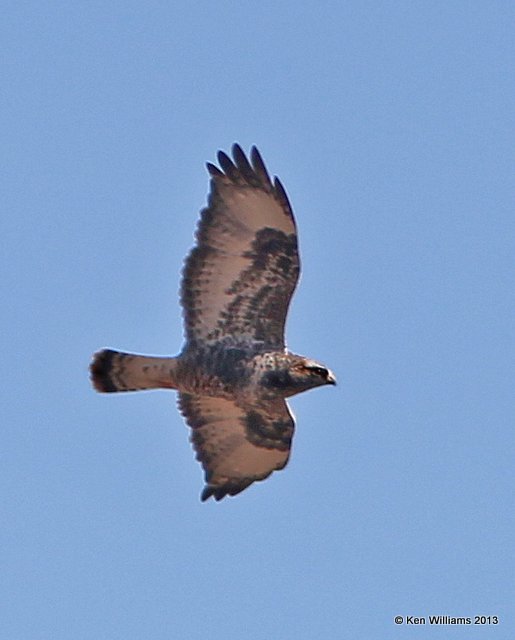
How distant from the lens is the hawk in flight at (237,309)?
13.9m

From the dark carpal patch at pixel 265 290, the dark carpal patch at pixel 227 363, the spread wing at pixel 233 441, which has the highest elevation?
the dark carpal patch at pixel 265 290

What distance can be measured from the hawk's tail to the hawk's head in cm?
88

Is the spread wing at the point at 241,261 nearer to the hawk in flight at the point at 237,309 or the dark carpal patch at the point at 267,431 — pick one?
the hawk in flight at the point at 237,309

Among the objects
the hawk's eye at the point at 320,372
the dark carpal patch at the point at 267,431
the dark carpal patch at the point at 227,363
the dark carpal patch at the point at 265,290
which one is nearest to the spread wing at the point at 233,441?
the dark carpal patch at the point at 267,431

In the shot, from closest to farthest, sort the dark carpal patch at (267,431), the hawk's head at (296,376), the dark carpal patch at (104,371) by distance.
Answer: the hawk's head at (296,376) → the dark carpal patch at (104,371) → the dark carpal patch at (267,431)

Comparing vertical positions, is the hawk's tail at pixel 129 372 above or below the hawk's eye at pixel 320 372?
above

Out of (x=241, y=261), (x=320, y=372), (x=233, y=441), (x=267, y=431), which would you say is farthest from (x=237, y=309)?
(x=233, y=441)

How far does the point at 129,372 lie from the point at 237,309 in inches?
43.3

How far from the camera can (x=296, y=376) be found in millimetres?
13781

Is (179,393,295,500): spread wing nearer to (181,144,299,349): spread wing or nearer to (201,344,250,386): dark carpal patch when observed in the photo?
(201,344,250,386): dark carpal patch

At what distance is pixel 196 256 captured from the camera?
14086 millimetres

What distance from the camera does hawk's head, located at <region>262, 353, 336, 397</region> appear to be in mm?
13781

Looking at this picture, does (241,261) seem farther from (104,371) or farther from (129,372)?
(104,371)

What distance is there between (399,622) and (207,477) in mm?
2396
